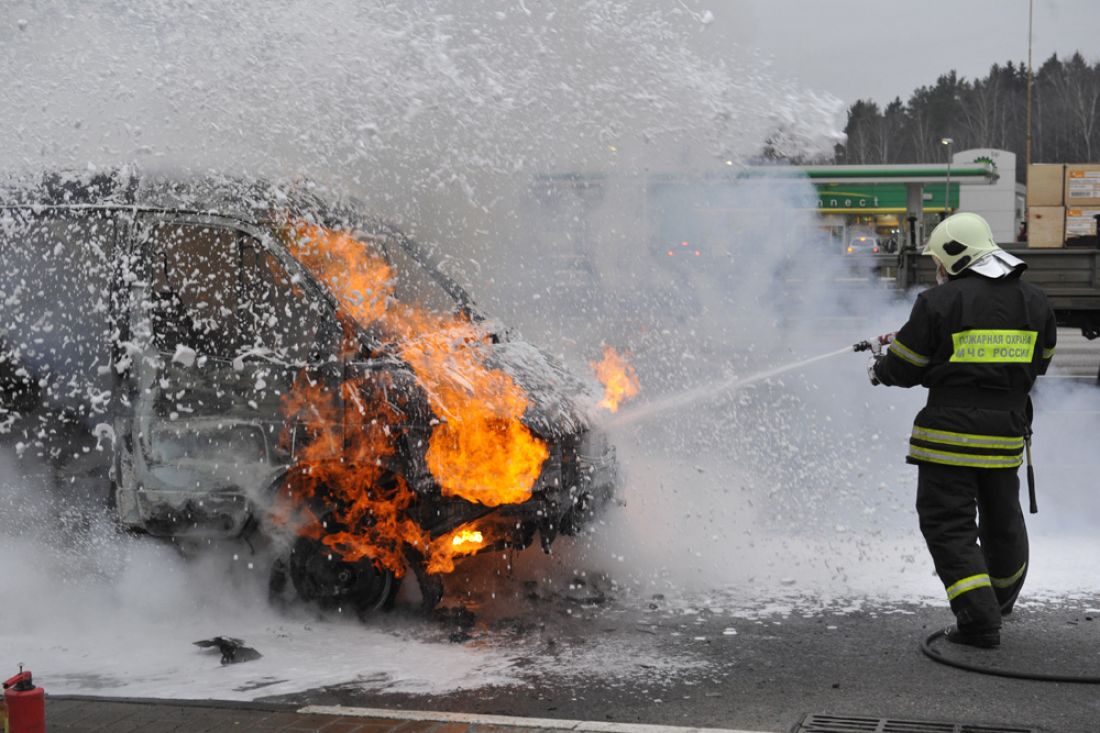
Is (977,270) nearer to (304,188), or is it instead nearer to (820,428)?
(304,188)

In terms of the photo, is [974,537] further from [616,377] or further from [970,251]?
[616,377]

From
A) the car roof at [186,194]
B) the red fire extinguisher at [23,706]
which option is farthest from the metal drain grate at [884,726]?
the car roof at [186,194]

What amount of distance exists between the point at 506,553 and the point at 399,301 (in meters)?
1.41

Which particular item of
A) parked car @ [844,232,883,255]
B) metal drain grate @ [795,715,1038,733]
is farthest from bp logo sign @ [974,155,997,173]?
metal drain grate @ [795,715,1038,733]

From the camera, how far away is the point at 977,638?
5.19m

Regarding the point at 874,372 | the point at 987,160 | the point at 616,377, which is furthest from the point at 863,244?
the point at 987,160

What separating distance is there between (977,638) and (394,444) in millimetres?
2581

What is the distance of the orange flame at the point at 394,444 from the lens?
5.45m

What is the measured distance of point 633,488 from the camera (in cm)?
674

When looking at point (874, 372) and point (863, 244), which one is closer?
point (874, 372)

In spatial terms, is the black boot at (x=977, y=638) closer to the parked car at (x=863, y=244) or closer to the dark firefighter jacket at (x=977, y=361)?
the dark firefighter jacket at (x=977, y=361)

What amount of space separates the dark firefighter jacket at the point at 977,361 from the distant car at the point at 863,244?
5229mm

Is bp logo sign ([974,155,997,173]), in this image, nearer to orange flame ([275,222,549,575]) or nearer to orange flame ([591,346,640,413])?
orange flame ([591,346,640,413])

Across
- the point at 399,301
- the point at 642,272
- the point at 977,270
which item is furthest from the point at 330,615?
the point at 977,270
